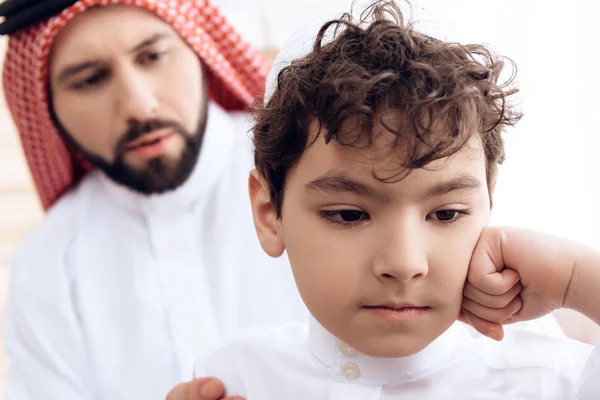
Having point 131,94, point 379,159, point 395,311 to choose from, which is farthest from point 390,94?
point 131,94

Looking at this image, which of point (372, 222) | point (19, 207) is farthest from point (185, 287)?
point (19, 207)

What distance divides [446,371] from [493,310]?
0.49 ft

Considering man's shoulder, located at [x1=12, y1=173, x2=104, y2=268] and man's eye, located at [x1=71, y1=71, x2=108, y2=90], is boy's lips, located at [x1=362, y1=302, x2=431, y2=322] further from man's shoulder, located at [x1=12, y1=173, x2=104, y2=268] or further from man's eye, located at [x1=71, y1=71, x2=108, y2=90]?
man's shoulder, located at [x1=12, y1=173, x2=104, y2=268]

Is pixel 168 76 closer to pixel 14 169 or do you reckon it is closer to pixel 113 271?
pixel 113 271

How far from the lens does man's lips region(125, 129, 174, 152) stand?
1.52 meters

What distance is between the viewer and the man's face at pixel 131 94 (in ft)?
4.90

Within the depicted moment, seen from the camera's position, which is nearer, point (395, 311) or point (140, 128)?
point (395, 311)

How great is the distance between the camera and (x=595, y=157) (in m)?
1.43

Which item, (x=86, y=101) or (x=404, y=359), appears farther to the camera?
(x=86, y=101)

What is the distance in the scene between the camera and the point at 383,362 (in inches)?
38.9

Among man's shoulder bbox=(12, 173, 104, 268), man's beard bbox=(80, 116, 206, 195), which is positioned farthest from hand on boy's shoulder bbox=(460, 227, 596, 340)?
man's shoulder bbox=(12, 173, 104, 268)

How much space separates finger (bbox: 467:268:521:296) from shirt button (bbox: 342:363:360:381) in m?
0.25

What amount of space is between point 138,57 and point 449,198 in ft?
3.23

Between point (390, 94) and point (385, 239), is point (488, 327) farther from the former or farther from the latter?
point (390, 94)
